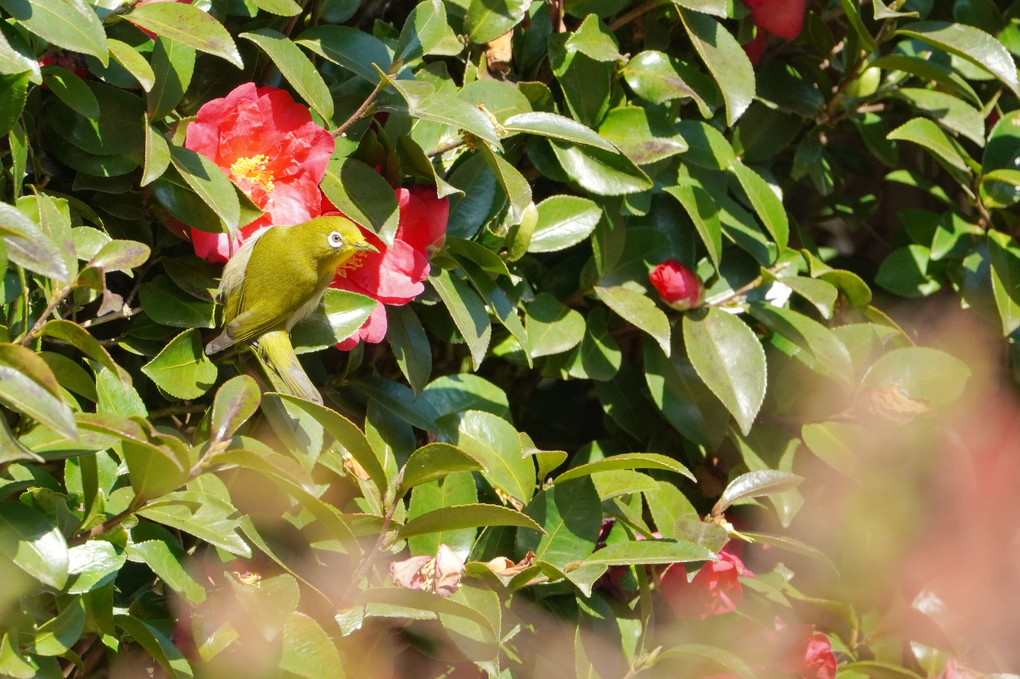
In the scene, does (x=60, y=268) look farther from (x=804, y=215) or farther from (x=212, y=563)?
(x=804, y=215)

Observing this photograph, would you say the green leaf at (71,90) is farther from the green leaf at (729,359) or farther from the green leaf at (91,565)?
the green leaf at (729,359)

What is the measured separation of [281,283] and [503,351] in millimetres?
338

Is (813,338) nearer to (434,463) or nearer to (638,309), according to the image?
(638,309)

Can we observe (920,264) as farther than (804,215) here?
No

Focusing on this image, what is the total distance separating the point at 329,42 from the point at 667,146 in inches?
15.5

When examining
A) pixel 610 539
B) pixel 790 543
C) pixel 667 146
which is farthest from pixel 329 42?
pixel 790 543

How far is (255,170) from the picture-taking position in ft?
2.93

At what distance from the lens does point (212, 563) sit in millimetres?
876

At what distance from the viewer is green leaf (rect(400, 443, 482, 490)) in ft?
2.59

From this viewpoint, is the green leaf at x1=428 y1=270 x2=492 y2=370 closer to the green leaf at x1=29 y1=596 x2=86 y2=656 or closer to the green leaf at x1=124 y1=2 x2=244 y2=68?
the green leaf at x1=124 y1=2 x2=244 y2=68

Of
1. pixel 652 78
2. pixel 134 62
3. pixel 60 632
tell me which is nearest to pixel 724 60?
pixel 652 78

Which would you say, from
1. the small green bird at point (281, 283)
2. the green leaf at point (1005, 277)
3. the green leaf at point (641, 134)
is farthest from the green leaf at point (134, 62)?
the green leaf at point (1005, 277)

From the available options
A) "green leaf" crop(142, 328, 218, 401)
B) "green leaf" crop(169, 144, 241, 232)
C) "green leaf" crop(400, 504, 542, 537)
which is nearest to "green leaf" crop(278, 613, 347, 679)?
"green leaf" crop(400, 504, 542, 537)

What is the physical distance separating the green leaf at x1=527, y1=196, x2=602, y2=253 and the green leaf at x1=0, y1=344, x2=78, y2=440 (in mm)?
560
